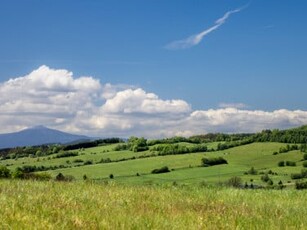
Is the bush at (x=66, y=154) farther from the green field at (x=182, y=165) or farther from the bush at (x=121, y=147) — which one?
the bush at (x=121, y=147)

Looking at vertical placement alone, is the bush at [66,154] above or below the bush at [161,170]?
above

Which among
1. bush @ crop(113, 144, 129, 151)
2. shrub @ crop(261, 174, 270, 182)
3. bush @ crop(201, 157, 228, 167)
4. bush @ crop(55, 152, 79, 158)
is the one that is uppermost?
bush @ crop(113, 144, 129, 151)

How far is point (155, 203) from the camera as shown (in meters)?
12.9

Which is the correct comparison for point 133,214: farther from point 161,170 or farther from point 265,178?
point 161,170

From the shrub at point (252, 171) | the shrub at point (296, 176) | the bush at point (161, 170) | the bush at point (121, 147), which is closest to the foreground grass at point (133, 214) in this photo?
the shrub at point (296, 176)

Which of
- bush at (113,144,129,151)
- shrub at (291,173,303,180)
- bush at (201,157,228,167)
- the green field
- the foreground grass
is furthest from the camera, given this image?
bush at (113,144,129,151)

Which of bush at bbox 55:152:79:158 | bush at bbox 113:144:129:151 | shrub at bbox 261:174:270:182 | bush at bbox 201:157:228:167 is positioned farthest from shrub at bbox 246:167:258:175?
bush at bbox 55:152:79:158

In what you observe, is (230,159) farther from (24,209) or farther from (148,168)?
(24,209)

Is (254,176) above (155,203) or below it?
below

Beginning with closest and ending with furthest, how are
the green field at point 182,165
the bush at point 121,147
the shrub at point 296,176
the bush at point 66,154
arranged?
the shrub at point 296,176
the green field at point 182,165
the bush at point 66,154
the bush at point 121,147

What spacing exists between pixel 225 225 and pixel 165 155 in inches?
5464

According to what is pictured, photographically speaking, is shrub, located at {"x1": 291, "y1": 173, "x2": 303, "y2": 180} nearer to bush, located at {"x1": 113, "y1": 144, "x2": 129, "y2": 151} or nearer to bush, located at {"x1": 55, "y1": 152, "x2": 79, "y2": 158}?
bush, located at {"x1": 113, "y1": 144, "x2": 129, "y2": 151}

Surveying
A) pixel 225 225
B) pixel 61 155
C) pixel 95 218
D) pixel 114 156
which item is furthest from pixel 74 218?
pixel 61 155

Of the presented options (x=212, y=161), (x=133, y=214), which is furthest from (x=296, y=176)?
(x=133, y=214)
